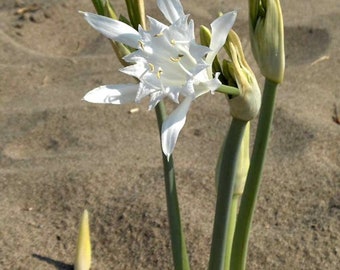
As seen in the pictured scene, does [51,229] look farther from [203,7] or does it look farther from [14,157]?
[203,7]

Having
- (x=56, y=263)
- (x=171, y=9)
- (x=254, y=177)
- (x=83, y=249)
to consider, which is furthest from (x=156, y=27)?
(x=56, y=263)

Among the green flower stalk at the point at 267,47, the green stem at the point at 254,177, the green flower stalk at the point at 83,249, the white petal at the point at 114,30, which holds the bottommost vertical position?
the green flower stalk at the point at 83,249

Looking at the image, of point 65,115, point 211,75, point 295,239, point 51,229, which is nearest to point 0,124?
point 65,115

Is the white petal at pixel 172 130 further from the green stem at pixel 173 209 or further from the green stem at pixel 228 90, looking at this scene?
the green stem at pixel 173 209

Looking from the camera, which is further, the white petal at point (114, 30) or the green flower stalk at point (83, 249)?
the green flower stalk at point (83, 249)

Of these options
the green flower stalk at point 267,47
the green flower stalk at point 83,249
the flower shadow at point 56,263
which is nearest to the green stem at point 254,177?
the green flower stalk at point 267,47

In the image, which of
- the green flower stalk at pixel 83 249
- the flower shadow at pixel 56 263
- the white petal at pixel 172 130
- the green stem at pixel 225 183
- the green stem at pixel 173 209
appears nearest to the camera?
the white petal at pixel 172 130

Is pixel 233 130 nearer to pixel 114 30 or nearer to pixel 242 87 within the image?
pixel 242 87

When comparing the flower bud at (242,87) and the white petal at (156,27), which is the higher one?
the white petal at (156,27)
